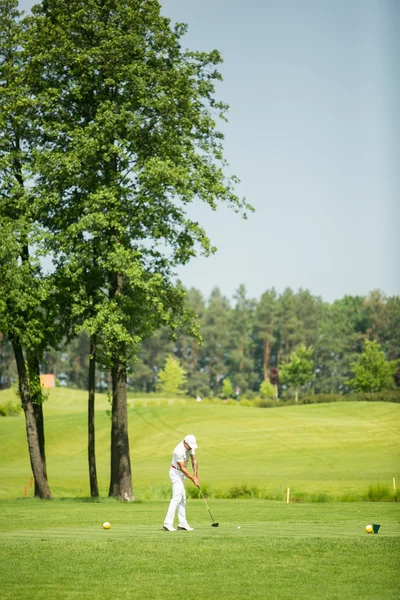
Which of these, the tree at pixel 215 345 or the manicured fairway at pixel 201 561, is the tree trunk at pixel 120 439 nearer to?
the manicured fairway at pixel 201 561

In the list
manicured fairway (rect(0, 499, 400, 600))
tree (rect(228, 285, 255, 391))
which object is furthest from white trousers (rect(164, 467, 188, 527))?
tree (rect(228, 285, 255, 391))

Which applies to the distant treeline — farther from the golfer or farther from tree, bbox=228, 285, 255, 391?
the golfer

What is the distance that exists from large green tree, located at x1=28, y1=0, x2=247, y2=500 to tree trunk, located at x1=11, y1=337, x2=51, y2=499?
285 centimetres

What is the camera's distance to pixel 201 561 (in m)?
14.4

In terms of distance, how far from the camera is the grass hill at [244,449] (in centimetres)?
4569

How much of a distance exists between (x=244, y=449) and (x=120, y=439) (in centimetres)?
3190

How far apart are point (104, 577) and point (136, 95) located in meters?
24.4

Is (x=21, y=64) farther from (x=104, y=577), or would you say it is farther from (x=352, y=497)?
(x=104, y=577)

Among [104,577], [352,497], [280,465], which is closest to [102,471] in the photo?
[280,465]

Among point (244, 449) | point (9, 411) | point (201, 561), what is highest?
point (201, 561)

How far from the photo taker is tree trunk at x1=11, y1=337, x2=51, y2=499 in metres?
35.5

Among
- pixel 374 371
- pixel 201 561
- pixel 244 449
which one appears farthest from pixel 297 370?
pixel 201 561

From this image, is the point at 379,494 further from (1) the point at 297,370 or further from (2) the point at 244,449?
(1) the point at 297,370

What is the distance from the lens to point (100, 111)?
111 feet
